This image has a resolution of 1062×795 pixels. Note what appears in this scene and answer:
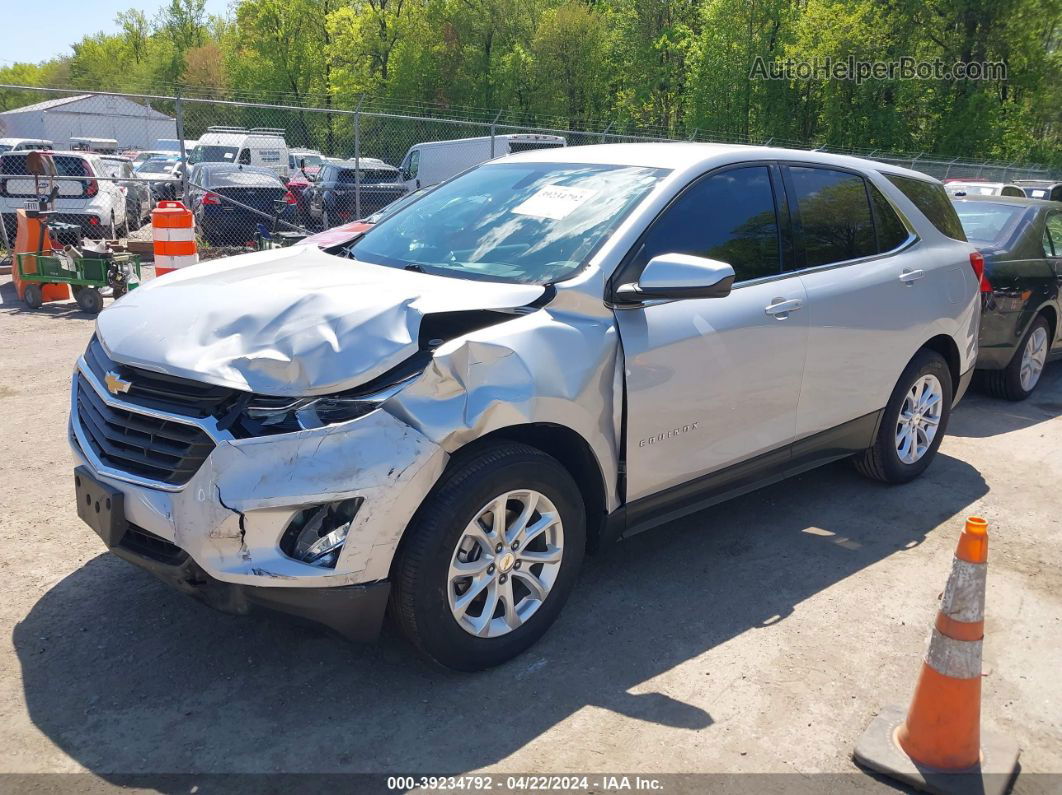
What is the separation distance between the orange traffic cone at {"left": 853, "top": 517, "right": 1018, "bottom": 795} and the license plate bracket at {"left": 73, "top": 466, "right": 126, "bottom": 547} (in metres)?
2.57

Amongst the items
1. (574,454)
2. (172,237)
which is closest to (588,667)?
(574,454)

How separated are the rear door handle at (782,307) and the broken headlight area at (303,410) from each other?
1908 millimetres

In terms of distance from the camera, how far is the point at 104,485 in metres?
3.05

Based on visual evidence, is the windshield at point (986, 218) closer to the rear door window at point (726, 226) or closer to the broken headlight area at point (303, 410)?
the rear door window at point (726, 226)

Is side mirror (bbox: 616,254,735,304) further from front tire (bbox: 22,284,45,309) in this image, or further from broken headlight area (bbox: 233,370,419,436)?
front tire (bbox: 22,284,45,309)

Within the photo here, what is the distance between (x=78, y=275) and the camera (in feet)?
31.4

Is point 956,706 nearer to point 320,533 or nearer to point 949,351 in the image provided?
point 320,533

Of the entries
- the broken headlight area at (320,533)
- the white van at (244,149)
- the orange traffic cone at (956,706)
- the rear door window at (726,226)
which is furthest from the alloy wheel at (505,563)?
the white van at (244,149)

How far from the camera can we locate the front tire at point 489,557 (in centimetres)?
292

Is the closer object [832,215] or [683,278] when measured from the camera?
[683,278]

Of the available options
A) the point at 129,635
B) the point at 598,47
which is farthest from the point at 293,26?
the point at 129,635

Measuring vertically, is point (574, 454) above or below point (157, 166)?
→ below

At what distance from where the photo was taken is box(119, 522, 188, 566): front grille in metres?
2.92

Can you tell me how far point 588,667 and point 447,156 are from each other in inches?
708
